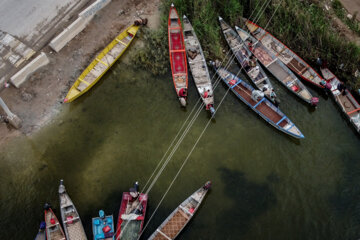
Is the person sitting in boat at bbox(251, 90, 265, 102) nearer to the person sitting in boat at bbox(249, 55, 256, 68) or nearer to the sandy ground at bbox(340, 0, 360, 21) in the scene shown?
the person sitting in boat at bbox(249, 55, 256, 68)

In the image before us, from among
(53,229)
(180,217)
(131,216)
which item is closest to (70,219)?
(53,229)

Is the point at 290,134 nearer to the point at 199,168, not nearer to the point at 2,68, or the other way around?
the point at 199,168

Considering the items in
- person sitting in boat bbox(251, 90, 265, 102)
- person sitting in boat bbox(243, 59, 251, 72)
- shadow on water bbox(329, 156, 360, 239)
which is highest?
person sitting in boat bbox(243, 59, 251, 72)

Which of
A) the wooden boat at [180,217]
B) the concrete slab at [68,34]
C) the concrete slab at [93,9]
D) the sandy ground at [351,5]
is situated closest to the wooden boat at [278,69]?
the sandy ground at [351,5]

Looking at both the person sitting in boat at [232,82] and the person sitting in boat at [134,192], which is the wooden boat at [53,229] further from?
the person sitting in boat at [232,82]

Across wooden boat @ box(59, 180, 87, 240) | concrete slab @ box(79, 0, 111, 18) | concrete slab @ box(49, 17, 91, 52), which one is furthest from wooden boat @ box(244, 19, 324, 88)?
wooden boat @ box(59, 180, 87, 240)

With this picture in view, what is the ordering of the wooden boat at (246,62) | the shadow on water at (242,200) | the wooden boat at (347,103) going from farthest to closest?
the wooden boat at (246,62), the wooden boat at (347,103), the shadow on water at (242,200)

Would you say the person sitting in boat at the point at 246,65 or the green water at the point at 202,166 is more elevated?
the person sitting in boat at the point at 246,65

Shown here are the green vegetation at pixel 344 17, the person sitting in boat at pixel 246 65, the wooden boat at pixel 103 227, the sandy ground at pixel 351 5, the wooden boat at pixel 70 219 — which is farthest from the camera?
the sandy ground at pixel 351 5
